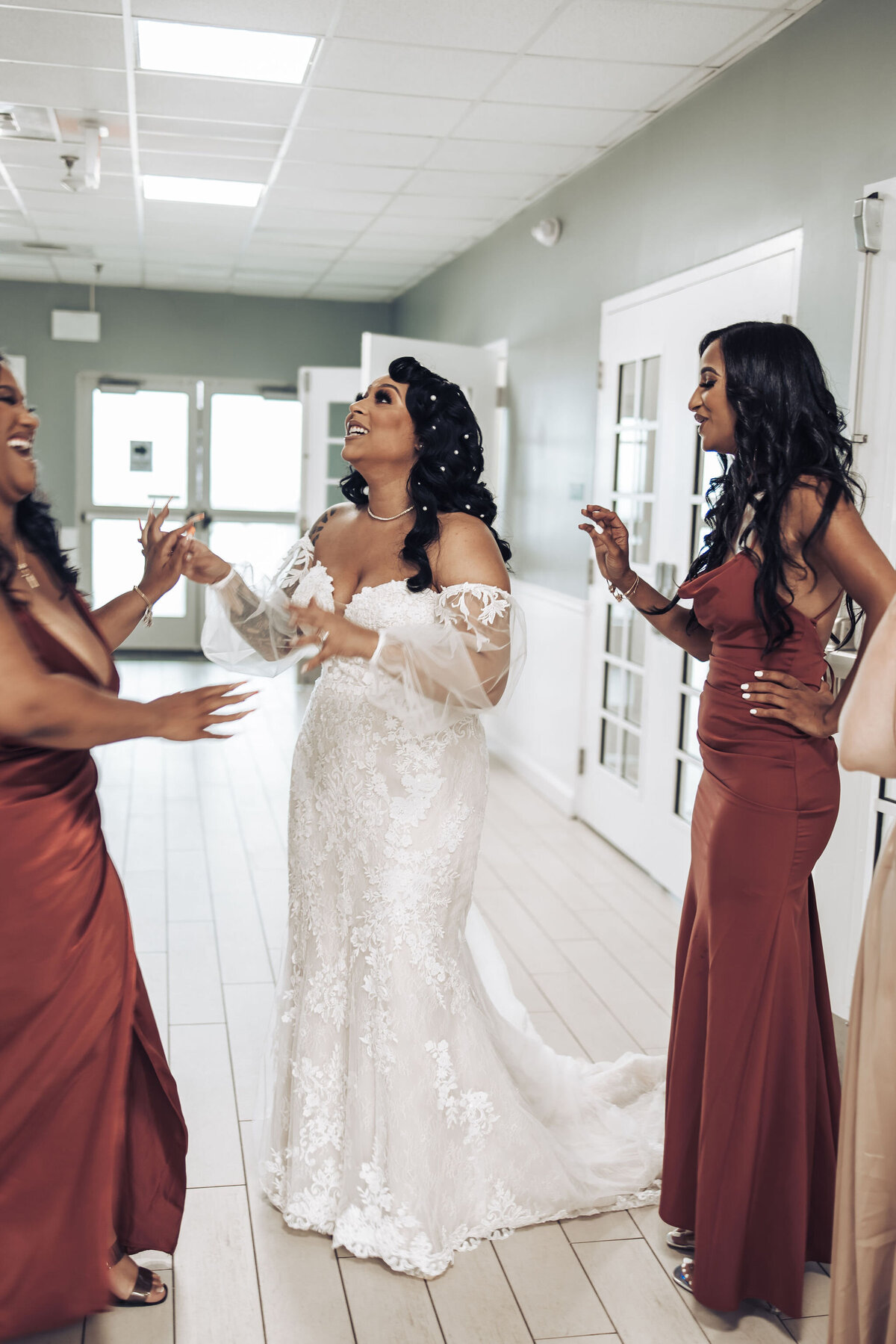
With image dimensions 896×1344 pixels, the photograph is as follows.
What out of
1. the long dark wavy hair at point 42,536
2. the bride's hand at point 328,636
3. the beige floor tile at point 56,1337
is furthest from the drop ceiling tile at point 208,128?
the beige floor tile at point 56,1337

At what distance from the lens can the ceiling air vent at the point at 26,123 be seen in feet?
15.4

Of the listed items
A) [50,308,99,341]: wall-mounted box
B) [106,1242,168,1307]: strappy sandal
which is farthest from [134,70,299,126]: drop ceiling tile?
[50,308,99,341]: wall-mounted box

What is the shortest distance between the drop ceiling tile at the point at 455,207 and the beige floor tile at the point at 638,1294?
5.06 meters

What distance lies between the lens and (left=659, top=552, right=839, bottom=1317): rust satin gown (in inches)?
79.0

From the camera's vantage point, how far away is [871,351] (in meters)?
3.02

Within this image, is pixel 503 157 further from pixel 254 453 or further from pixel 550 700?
pixel 254 453

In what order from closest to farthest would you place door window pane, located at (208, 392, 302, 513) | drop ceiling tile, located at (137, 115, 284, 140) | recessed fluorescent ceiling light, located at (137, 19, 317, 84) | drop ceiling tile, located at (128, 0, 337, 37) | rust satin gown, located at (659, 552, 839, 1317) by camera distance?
rust satin gown, located at (659, 552, 839, 1317), drop ceiling tile, located at (128, 0, 337, 37), recessed fluorescent ceiling light, located at (137, 19, 317, 84), drop ceiling tile, located at (137, 115, 284, 140), door window pane, located at (208, 392, 302, 513)

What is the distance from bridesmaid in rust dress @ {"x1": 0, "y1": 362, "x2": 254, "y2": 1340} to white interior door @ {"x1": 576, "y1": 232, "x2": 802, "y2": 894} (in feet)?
8.59

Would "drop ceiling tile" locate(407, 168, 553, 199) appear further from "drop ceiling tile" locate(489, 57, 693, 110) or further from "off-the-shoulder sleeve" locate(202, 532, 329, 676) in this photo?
"off-the-shoulder sleeve" locate(202, 532, 329, 676)

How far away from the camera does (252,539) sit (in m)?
10.1

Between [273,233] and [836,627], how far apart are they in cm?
512

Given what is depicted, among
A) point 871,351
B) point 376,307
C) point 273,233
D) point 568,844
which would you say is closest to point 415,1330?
point 871,351

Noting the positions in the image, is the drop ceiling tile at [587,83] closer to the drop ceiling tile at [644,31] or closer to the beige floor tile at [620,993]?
the drop ceiling tile at [644,31]

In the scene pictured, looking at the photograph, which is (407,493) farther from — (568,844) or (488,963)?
(568,844)
